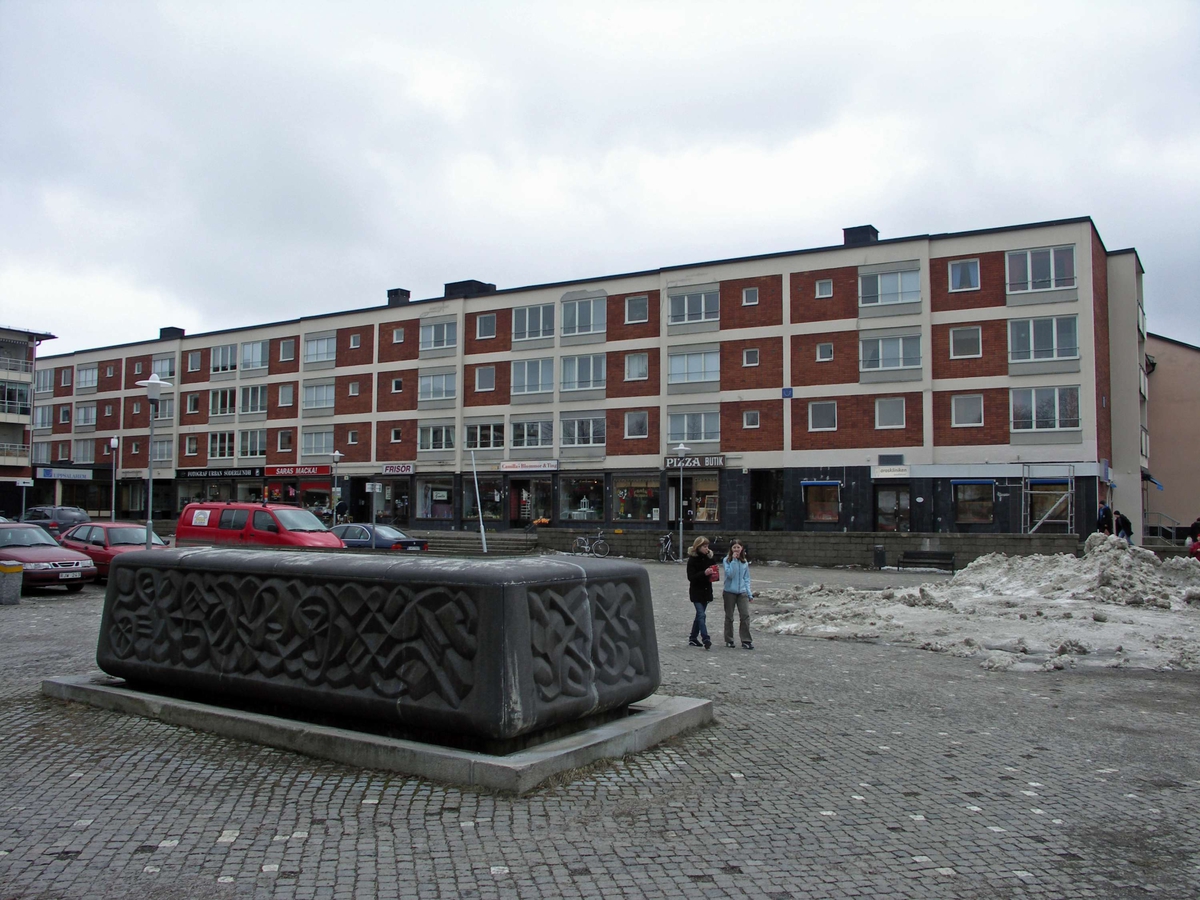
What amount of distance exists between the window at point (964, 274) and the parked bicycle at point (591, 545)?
19623 millimetres

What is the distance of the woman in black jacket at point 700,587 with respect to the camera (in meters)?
13.4

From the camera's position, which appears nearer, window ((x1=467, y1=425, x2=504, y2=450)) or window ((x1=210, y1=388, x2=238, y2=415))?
window ((x1=467, y1=425, x2=504, y2=450))

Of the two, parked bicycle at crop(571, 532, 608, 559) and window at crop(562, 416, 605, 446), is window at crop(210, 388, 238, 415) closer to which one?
window at crop(562, 416, 605, 446)

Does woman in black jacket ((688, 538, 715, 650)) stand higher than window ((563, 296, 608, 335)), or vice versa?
window ((563, 296, 608, 335))

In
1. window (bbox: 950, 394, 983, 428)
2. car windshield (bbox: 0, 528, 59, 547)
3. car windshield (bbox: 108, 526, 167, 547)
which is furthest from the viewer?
window (bbox: 950, 394, 983, 428)

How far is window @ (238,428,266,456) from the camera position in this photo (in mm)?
62438

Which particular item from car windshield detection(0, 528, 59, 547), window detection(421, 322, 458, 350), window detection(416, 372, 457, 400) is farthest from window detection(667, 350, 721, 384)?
car windshield detection(0, 528, 59, 547)

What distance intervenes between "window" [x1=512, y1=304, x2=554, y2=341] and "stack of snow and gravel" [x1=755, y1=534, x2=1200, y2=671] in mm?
33062

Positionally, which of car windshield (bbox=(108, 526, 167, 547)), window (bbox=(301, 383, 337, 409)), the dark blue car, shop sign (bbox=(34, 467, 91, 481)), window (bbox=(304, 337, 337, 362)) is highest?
window (bbox=(304, 337, 337, 362))

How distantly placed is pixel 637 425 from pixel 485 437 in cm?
984

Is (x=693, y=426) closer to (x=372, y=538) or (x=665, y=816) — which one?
(x=372, y=538)

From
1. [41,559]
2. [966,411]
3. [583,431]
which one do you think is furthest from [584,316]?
[41,559]

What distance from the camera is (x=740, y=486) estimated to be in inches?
1783

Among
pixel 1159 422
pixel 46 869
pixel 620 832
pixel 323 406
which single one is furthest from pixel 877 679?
pixel 323 406
